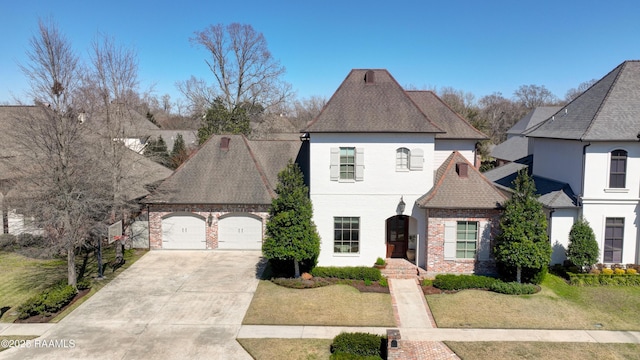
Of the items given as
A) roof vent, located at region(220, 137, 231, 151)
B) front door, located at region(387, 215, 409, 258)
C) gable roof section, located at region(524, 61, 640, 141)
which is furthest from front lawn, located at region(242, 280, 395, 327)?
gable roof section, located at region(524, 61, 640, 141)

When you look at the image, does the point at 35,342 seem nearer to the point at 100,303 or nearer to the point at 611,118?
the point at 100,303

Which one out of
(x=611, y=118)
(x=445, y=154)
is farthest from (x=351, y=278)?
(x=611, y=118)

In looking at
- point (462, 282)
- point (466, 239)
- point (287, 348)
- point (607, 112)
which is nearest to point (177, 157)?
point (466, 239)

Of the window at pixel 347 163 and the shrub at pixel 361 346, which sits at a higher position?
the window at pixel 347 163

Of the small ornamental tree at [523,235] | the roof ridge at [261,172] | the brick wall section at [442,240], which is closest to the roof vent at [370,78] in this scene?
the brick wall section at [442,240]

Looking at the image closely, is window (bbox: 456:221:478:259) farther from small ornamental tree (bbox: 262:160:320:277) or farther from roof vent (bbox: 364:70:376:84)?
roof vent (bbox: 364:70:376:84)

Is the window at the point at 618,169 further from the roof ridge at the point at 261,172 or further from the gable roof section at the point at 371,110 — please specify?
the roof ridge at the point at 261,172
